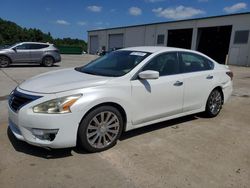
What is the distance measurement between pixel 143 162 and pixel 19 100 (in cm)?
189

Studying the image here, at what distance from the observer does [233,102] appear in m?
Answer: 7.55

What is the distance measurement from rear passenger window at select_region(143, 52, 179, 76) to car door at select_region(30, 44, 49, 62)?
1279 cm

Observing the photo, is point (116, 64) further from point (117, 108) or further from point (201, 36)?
point (201, 36)

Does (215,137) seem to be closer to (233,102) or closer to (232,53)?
(233,102)

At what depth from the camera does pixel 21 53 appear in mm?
15531

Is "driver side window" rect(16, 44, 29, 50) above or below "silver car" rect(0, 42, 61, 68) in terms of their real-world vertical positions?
above

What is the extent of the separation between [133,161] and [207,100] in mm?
2651

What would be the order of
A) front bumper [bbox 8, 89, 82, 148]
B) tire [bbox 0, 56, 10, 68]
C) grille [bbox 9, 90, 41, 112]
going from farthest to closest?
1. tire [bbox 0, 56, 10, 68]
2. grille [bbox 9, 90, 41, 112]
3. front bumper [bbox 8, 89, 82, 148]

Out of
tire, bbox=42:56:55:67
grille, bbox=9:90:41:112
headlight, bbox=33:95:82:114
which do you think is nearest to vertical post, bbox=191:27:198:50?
tire, bbox=42:56:55:67

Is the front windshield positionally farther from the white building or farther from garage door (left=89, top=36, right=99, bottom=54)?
garage door (left=89, top=36, right=99, bottom=54)

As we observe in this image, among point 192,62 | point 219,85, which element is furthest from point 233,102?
point 192,62

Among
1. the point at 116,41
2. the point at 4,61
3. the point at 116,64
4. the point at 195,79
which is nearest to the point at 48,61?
the point at 4,61

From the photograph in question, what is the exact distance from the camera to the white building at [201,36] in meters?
28.2

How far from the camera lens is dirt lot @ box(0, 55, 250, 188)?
3.13 m
